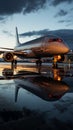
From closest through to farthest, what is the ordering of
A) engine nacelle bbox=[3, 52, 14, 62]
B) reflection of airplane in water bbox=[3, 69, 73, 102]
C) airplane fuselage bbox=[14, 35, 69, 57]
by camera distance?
1. reflection of airplane in water bbox=[3, 69, 73, 102]
2. airplane fuselage bbox=[14, 35, 69, 57]
3. engine nacelle bbox=[3, 52, 14, 62]

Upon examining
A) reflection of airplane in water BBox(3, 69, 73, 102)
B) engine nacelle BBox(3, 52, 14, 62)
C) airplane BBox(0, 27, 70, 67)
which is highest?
airplane BBox(0, 27, 70, 67)

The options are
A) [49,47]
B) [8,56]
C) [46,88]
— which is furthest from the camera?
[8,56]

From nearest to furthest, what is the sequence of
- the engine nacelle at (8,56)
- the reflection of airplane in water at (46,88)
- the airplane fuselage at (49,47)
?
the reflection of airplane in water at (46,88) → the airplane fuselage at (49,47) → the engine nacelle at (8,56)

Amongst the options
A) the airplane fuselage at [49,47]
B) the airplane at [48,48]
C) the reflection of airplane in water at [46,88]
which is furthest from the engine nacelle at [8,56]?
the reflection of airplane in water at [46,88]

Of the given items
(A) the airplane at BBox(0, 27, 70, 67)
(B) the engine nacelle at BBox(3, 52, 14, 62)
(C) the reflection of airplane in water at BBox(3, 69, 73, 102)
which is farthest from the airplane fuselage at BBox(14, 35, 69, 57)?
(C) the reflection of airplane in water at BBox(3, 69, 73, 102)

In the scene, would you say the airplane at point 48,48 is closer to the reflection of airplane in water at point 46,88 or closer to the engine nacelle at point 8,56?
the engine nacelle at point 8,56

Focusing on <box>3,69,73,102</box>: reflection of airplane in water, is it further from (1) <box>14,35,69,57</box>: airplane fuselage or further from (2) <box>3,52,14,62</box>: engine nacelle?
Result: (2) <box>3,52,14,62</box>: engine nacelle

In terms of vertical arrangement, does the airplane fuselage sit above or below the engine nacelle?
above

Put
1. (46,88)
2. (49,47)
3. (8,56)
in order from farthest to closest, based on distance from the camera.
A: (8,56) → (49,47) → (46,88)

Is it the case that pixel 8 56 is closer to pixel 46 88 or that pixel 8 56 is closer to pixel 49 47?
pixel 49 47

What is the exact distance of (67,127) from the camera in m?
3.78

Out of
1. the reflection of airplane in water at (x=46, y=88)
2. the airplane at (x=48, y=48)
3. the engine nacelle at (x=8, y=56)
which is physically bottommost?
the reflection of airplane in water at (x=46, y=88)

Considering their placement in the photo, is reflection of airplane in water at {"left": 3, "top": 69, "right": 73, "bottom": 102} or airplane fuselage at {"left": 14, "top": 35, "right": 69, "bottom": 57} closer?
reflection of airplane in water at {"left": 3, "top": 69, "right": 73, "bottom": 102}

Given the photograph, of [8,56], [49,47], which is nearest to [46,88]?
[49,47]
